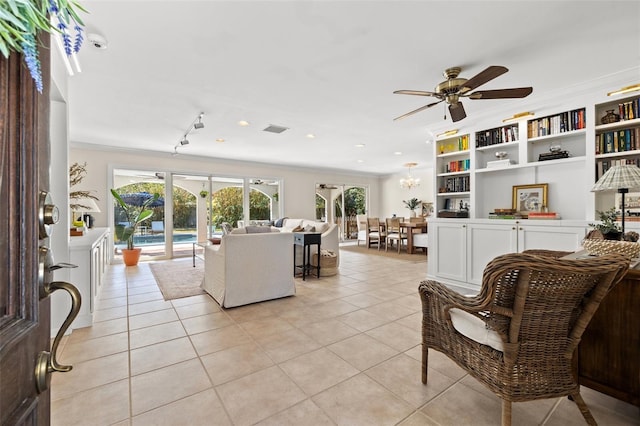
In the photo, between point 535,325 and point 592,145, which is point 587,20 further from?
point 535,325

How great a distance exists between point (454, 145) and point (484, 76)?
8.52 ft

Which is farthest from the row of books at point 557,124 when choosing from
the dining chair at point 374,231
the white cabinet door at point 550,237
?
the dining chair at point 374,231

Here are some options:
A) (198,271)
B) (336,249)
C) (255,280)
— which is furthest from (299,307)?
(198,271)

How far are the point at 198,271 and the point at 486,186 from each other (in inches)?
191

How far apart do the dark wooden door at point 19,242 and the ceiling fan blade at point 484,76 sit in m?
2.59

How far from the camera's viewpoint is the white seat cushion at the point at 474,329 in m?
1.48

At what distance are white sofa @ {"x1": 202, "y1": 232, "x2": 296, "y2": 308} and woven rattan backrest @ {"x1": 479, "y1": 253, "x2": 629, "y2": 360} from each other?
2550mm

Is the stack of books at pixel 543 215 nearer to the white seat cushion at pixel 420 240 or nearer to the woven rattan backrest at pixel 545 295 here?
the woven rattan backrest at pixel 545 295

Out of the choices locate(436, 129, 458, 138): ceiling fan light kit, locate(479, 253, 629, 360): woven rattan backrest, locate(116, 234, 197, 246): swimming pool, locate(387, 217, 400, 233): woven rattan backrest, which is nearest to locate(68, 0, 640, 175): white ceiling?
locate(436, 129, 458, 138): ceiling fan light kit

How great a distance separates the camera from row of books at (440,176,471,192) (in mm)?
4498

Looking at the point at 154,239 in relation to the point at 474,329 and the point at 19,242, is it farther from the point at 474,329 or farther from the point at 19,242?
the point at 19,242

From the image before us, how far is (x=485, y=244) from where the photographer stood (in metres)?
3.96

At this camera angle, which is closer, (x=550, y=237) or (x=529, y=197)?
(x=550, y=237)

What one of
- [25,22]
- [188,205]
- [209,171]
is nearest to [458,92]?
[25,22]
